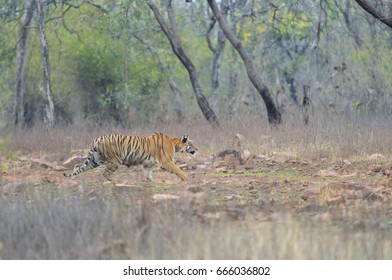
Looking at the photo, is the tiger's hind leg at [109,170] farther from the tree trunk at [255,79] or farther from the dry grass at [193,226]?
the tree trunk at [255,79]

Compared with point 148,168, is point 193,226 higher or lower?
lower

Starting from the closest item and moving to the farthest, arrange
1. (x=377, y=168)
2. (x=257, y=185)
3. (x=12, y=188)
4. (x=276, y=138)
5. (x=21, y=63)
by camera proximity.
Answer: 1. (x=12, y=188)
2. (x=257, y=185)
3. (x=377, y=168)
4. (x=276, y=138)
5. (x=21, y=63)

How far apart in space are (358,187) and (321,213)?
1438mm

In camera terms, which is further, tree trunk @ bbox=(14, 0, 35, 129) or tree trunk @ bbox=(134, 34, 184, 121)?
tree trunk @ bbox=(134, 34, 184, 121)

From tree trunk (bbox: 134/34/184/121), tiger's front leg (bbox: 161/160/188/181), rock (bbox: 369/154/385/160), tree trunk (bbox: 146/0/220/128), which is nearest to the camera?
tiger's front leg (bbox: 161/160/188/181)

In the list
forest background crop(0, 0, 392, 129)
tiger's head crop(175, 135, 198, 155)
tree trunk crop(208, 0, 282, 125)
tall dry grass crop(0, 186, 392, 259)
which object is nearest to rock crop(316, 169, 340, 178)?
tiger's head crop(175, 135, 198, 155)

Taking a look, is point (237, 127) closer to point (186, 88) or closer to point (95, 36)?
point (95, 36)

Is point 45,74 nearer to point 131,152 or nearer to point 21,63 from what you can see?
point 21,63

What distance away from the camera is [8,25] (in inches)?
1091

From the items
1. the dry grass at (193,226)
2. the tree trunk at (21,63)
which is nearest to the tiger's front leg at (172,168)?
the dry grass at (193,226)

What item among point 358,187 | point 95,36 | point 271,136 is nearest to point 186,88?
point 95,36

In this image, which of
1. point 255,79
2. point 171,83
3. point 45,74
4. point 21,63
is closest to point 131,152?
point 255,79

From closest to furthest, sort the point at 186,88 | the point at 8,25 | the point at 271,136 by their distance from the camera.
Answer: the point at 271,136
the point at 8,25
the point at 186,88

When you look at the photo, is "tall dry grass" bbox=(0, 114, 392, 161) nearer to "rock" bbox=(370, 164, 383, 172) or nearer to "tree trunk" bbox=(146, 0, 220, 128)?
"tree trunk" bbox=(146, 0, 220, 128)
